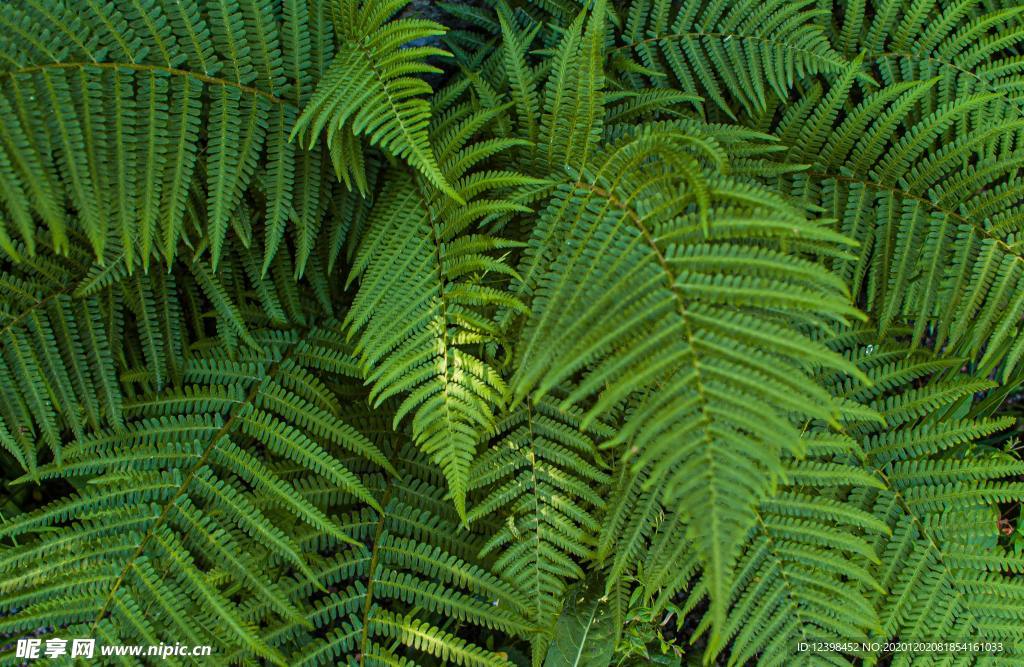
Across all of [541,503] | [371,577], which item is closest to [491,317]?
[541,503]

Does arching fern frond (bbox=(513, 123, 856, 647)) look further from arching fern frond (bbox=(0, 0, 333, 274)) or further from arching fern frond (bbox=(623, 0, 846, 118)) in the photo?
arching fern frond (bbox=(0, 0, 333, 274))

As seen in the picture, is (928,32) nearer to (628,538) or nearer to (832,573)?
(832,573)

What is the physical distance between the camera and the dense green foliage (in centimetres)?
247

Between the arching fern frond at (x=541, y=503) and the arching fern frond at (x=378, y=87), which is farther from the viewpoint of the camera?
the arching fern frond at (x=541, y=503)

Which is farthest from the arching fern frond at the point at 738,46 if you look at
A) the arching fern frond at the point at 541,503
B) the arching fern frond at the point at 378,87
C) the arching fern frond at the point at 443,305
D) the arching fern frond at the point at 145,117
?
the arching fern frond at the point at 541,503

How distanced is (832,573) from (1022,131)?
1968mm

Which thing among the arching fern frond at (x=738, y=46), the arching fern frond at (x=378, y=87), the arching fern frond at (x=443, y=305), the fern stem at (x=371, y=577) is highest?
the arching fern frond at (x=738, y=46)

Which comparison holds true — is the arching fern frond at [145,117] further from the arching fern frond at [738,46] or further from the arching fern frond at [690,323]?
the arching fern frond at [738,46]

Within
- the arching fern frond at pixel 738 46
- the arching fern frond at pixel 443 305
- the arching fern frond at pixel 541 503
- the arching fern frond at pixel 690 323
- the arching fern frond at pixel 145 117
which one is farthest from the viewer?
the arching fern frond at pixel 738 46

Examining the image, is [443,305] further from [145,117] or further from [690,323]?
[145,117]

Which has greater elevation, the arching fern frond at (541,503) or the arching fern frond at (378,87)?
the arching fern frond at (378,87)

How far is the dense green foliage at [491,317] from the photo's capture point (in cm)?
247

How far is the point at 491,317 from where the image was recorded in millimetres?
2908

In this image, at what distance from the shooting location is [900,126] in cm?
340
